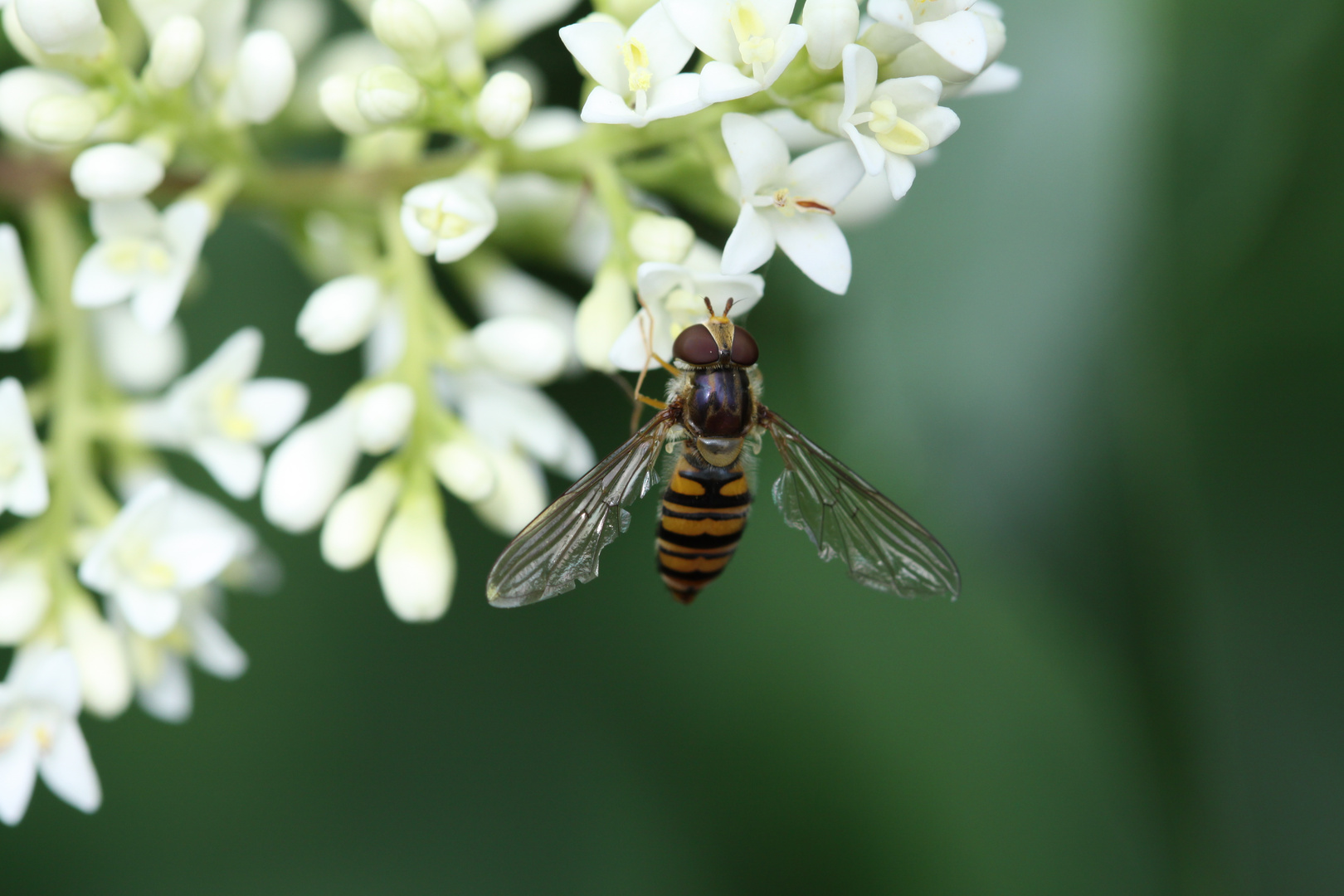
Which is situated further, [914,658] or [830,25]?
[914,658]

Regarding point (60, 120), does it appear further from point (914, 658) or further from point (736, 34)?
point (914, 658)

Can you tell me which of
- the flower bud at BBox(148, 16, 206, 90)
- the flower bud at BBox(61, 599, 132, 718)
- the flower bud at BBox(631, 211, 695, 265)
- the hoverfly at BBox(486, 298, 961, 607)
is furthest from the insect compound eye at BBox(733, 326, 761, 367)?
the flower bud at BBox(61, 599, 132, 718)

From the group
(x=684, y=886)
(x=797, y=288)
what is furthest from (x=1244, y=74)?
(x=684, y=886)

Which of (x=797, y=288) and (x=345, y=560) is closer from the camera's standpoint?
(x=345, y=560)

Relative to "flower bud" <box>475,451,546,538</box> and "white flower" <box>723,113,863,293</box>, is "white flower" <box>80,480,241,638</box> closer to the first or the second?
"flower bud" <box>475,451,546,538</box>

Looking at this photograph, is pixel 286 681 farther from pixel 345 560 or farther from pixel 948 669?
pixel 948 669

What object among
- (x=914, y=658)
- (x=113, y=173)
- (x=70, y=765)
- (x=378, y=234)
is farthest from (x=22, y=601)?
(x=914, y=658)

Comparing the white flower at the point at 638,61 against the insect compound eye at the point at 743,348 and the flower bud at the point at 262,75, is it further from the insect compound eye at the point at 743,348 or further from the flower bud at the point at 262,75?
the flower bud at the point at 262,75
